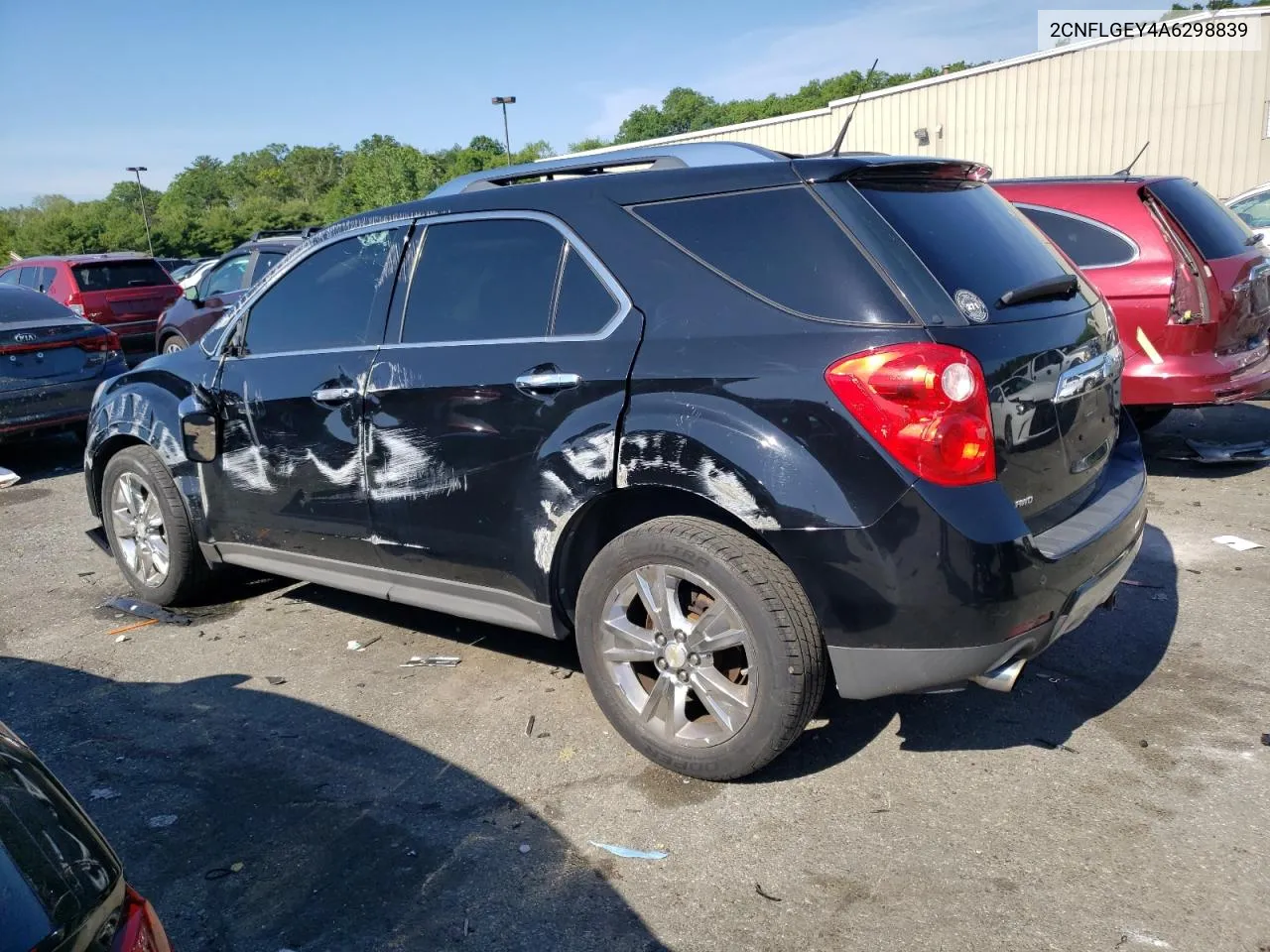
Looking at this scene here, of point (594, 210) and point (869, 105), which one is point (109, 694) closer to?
point (594, 210)

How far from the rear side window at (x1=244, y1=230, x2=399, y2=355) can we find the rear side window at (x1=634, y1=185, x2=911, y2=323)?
4.36 feet

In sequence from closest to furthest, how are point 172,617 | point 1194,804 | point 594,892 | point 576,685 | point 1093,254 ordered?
1. point 594,892
2. point 1194,804
3. point 576,685
4. point 172,617
5. point 1093,254

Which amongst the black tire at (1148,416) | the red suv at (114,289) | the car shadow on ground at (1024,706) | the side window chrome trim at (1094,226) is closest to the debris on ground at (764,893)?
the car shadow on ground at (1024,706)

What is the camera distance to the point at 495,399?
3.55 m

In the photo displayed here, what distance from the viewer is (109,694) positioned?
4211mm

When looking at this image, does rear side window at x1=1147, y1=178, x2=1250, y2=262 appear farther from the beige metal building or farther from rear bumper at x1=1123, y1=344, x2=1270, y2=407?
the beige metal building

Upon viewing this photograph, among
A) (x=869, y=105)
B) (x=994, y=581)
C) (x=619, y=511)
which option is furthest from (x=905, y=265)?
(x=869, y=105)

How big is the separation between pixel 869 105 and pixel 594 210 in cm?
2264

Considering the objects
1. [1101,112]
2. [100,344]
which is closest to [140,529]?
[100,344]

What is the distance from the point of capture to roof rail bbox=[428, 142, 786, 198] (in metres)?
3.38

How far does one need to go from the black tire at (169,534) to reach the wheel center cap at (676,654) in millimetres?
2811

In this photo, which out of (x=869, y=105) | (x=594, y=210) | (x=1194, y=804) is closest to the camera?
(x=1194, y=804)

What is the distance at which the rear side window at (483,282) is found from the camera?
3.59 metres

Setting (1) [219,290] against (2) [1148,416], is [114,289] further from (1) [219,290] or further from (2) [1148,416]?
(2) [1148,416]
